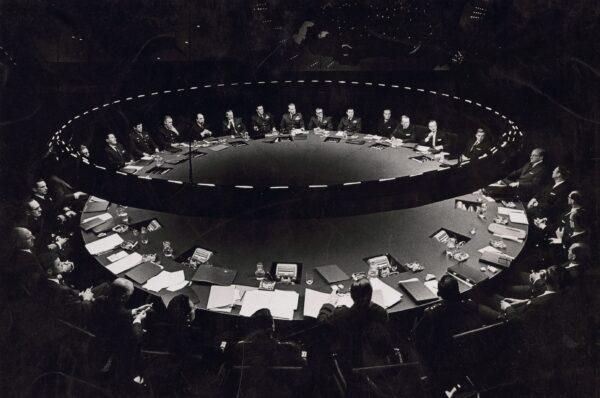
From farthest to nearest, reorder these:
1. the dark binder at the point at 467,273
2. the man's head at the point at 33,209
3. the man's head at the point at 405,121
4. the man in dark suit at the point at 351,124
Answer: the man in dark suit at the point at 351,124
the man's head at the point at 405,121
the man's head at the point at 33,209
the dark binder at the point at 467,273

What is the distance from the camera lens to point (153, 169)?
7566 millimetres

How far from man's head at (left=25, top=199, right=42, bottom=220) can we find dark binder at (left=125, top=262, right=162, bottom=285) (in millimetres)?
2447

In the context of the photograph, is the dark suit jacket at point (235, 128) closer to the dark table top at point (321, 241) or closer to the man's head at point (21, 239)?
the dark table top at point (321, 241)

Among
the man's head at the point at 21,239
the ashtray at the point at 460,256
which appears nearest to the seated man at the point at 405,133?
the ashtray at the point at 460,256

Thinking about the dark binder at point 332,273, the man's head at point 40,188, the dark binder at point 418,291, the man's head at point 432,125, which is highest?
the man's head at point 432,125

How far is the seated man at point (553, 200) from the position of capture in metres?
6.12

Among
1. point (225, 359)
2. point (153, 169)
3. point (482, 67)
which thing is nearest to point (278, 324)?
point (225, 359)

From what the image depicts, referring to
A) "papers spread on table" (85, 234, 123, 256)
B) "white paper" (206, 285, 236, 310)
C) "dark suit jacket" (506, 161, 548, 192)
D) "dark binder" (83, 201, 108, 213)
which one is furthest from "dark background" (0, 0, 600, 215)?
"white paper" (206, 285, 236, 310)

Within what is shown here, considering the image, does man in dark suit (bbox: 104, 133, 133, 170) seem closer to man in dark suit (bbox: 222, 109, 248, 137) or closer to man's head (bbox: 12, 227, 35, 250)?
man in dark suit (bbox: 222, 109, 248, 137)

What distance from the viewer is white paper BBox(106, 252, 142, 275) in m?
4.83

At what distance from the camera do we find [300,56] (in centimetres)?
1133

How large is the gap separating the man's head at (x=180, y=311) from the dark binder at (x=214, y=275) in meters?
0.76

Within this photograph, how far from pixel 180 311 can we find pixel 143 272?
137cm

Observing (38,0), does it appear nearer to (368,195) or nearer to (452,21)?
(452,21)
